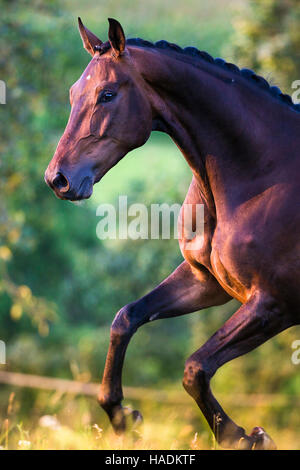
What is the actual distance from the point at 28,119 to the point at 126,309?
20.2 feet

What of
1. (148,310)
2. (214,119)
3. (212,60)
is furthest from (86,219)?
(214,119)

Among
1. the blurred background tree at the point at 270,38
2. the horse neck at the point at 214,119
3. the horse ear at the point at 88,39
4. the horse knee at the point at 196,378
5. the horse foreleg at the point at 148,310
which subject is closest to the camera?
the horse knee at the point at 196,378

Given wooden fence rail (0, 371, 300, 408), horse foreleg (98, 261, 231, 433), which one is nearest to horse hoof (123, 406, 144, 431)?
horse foreleg (98, 261, 231, 433)

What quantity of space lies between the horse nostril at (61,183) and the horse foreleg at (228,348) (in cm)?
95

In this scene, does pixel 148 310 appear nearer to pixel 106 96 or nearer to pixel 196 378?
pixel 196 378

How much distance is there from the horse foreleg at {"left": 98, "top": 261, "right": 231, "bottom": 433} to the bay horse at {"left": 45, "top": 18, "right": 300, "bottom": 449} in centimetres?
1

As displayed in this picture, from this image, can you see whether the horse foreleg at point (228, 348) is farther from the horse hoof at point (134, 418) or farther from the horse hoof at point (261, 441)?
the horse hoof at point (134, 418)

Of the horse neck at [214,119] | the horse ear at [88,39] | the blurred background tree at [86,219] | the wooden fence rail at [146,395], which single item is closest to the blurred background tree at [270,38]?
the blurred background tree at [86,219]

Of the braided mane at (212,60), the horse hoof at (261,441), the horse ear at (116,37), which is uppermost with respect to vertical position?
the braided mane at (212,60)

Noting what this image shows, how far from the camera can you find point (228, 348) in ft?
11.1

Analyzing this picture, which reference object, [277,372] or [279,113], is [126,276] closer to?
[277,372]

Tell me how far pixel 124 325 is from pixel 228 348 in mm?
586

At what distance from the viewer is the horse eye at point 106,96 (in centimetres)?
329

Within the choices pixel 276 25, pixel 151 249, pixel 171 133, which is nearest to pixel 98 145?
pixel 171 133
